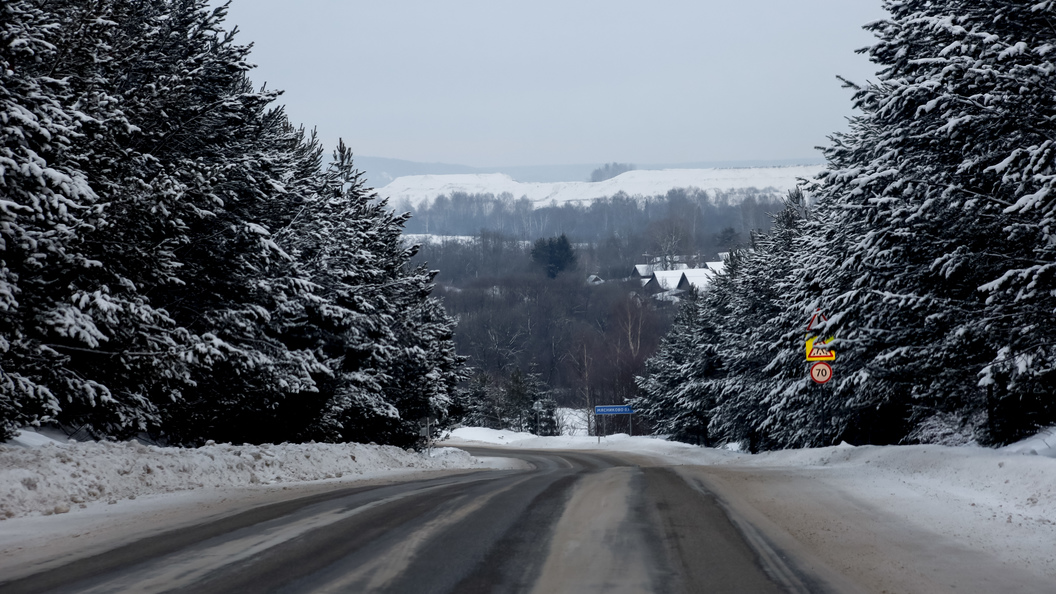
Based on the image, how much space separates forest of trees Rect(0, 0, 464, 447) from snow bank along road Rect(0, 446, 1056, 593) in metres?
5.10

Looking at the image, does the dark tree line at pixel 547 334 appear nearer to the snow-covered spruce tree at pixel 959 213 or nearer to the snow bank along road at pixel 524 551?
the snow-covered spruce tree at pixel 959 213

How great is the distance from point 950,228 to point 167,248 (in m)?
14.9

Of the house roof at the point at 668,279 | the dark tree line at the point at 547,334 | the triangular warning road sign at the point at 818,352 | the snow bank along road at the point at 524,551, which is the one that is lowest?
the dark tree line at the point at 547,334

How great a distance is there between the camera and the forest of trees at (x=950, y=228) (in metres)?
14.2

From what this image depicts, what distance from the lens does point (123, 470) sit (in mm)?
11094

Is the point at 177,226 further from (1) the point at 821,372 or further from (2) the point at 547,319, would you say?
(2) the point at 547,319

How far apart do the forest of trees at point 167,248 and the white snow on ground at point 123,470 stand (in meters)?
1.30

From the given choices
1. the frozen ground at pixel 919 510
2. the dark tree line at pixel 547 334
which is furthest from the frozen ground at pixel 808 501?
the dark tree line at pixel 547 334

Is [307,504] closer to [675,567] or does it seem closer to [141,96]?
[675,567]

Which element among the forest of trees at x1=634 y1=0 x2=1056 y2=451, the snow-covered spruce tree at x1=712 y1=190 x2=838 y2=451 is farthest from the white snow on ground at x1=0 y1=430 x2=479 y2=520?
the snow-covered spruce tree at x1=712 y1=190 x2=838 y2=451

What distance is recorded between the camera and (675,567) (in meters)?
6.25

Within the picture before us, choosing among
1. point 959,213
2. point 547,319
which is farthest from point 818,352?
point 547,319

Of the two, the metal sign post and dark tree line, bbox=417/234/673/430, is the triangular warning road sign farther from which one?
dark tree line, bbox=417/234/673/430

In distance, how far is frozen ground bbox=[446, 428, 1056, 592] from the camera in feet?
21.8
